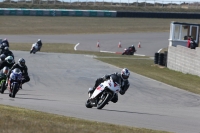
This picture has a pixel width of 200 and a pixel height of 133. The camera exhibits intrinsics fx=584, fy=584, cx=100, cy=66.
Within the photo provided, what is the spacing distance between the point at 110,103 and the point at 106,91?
2462 millimetres

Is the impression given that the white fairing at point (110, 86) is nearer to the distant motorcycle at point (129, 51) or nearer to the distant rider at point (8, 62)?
the distant rider at point (8, 62)

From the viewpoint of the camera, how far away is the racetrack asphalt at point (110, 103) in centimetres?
1337

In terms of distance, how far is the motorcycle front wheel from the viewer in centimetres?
1491

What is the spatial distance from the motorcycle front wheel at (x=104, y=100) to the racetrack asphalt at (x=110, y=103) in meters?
0.18

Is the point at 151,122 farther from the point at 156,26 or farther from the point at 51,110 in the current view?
the point at 156,26

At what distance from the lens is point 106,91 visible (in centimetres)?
1491

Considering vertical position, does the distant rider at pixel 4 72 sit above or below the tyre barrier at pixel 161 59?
above

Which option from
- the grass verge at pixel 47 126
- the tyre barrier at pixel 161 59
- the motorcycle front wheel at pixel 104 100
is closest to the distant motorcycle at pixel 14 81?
the motorcycle front wheel at pixel 104 100

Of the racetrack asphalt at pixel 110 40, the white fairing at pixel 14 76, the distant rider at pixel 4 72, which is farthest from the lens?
the racetrack asphalt at pixel 110 40

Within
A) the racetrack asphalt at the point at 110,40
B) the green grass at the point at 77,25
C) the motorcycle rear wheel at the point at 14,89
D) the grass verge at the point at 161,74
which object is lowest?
Result: the racetrack asphalt at the point at 110,40

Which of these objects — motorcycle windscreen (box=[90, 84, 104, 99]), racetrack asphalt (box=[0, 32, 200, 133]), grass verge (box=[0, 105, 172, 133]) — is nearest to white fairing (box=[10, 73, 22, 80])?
racetrack asphalt (box=[0, 32, 200, 133])

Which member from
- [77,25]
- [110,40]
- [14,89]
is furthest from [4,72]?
[77,25]

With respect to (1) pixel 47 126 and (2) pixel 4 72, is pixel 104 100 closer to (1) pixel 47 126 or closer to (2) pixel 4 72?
(2) pixel 4 72

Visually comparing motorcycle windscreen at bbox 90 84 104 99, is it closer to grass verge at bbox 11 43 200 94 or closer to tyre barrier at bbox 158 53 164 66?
grass verge at bbox 11 43 200 94
